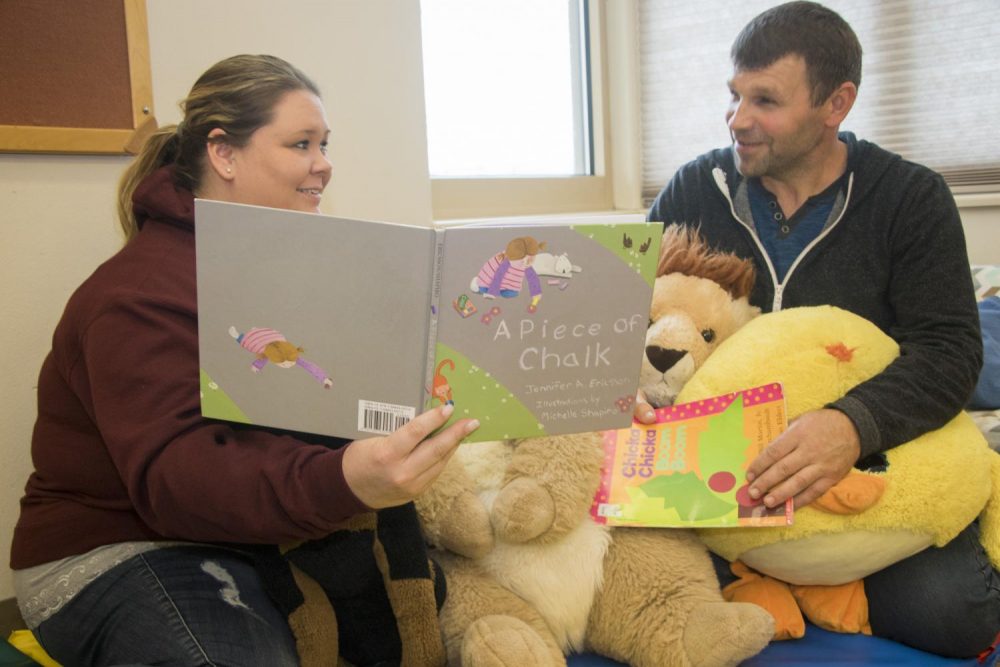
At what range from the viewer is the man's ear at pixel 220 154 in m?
1.21

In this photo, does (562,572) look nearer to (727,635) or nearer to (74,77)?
(727,635)

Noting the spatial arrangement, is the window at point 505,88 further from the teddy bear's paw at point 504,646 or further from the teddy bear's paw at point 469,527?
the teddy bear's paw at point 504,646

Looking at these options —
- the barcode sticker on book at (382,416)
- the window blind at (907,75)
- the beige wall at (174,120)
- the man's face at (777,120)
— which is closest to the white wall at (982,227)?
the window blind at (907,75)

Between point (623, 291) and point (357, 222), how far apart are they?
1.02 ft

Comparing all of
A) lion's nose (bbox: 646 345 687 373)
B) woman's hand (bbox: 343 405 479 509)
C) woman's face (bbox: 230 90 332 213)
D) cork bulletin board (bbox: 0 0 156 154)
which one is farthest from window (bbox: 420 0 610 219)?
woman's hand (bbox: 343 405 479 509)

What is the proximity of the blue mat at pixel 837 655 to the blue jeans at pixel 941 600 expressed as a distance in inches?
0.8

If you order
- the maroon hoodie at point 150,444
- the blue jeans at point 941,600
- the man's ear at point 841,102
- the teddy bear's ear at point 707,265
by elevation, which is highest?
the man's ear at point 841,102

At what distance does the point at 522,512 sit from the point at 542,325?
0.34 m

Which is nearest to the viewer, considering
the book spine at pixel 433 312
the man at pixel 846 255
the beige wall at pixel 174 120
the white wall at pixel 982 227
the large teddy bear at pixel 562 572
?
the book spine at pixel 433 312

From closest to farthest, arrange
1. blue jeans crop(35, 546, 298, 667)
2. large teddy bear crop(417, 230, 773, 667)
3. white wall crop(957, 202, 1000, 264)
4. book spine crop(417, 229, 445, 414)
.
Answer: book spine crop(417, 229, 445, 414) < blue jeans crop(35, 546, 298, 667) < large teddy bear crop(417, 230, 773, 667) < white wall crop(957, 202, 1000, 264)

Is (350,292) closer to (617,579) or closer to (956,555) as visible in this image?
(617,579)

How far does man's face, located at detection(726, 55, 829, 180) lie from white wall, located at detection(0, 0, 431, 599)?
0.75 m

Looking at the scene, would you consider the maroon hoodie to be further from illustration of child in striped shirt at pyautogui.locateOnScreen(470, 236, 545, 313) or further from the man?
the man

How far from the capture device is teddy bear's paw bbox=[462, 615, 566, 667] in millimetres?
1082
